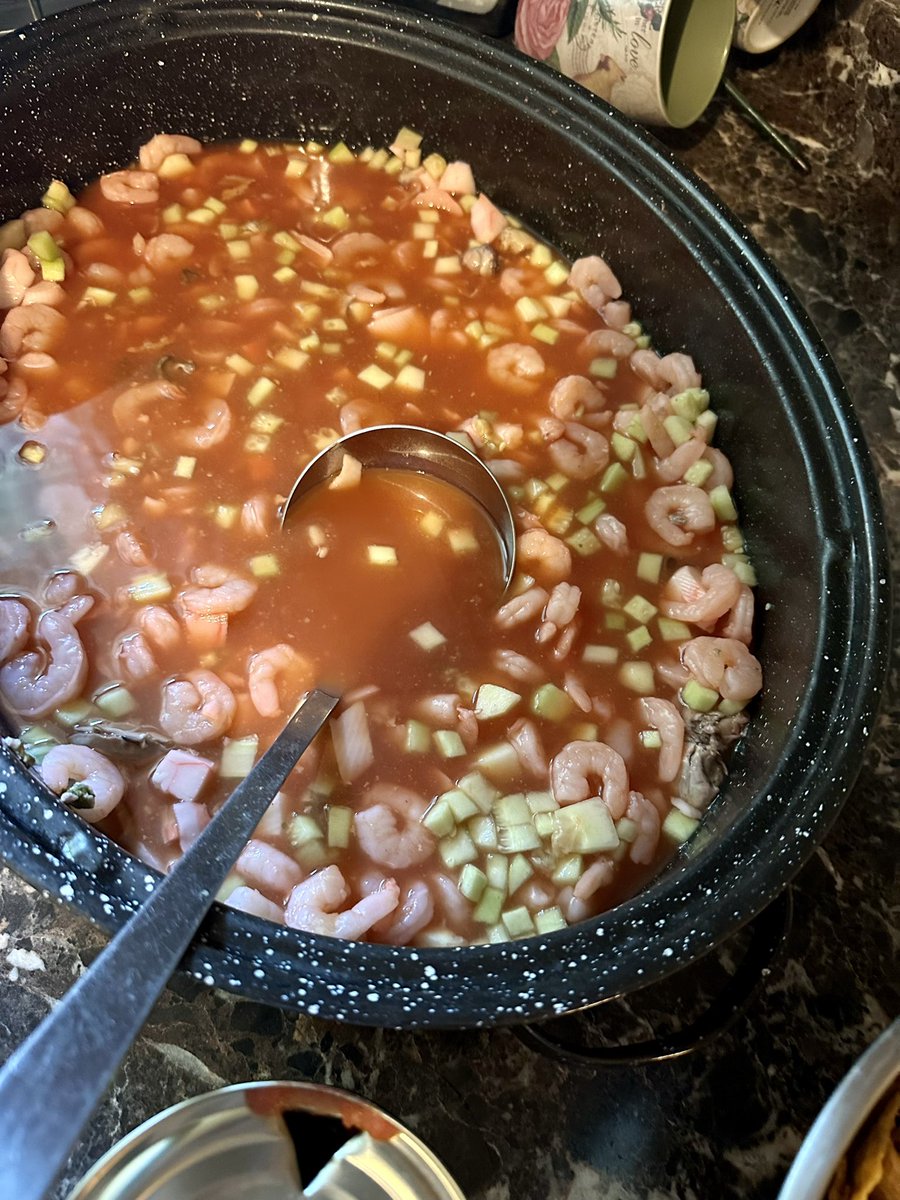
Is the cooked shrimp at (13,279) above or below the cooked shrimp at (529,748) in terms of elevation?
above

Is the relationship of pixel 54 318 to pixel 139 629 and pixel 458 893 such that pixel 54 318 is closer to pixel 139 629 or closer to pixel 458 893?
pixel 139 629

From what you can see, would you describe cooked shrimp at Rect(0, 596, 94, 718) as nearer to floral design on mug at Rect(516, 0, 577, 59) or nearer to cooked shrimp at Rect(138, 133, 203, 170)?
cooked shrimp at Rect(138, 133, 203, 170)

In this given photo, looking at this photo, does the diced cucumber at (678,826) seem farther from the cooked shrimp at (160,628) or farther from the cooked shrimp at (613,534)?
the cooked shrimp at (160,628)

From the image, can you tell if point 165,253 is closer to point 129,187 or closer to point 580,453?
point 129,187

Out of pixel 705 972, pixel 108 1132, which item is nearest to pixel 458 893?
pixel 705 972

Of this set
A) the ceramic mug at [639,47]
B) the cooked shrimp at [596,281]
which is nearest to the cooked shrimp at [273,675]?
the cooked shrimp at [596,281]
